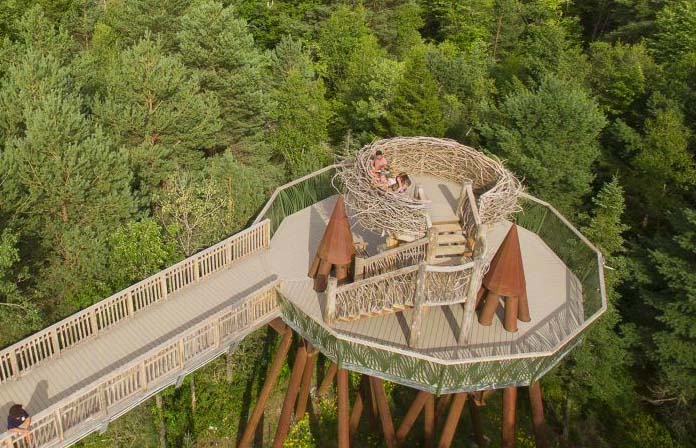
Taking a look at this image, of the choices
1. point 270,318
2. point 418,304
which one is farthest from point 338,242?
point 270,318

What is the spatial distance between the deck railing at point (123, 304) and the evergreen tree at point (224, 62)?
15162 mm

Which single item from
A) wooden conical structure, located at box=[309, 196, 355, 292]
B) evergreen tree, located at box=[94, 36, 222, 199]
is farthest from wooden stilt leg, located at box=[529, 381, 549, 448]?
evergreen tree, located at box=[94, 36, 222, 199]

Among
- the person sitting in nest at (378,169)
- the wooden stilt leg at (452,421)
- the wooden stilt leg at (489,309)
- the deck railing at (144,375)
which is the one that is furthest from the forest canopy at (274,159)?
the wooden stilt leg at (489,309)

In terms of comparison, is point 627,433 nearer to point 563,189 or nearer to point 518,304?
point 563,189

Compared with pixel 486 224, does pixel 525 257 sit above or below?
below

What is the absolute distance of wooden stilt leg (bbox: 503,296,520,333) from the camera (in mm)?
14008

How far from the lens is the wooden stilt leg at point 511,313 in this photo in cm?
1401

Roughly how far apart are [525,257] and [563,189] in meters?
8.93

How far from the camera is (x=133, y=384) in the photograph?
504 inches

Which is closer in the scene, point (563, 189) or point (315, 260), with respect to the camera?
point (315, 260)

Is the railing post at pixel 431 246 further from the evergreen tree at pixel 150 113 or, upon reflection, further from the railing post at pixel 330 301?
the evergreen tree at pixel 150 113

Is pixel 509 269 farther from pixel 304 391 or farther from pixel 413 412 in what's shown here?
pixel 304 391

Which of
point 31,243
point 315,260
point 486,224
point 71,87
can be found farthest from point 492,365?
point 71,87

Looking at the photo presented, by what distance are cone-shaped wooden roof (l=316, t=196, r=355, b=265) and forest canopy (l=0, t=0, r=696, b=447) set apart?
20.9ft
